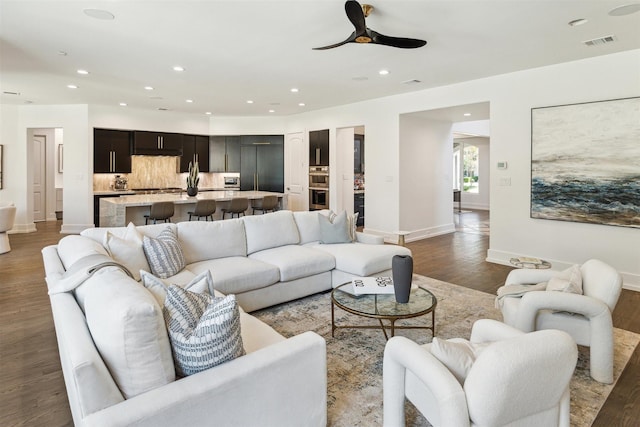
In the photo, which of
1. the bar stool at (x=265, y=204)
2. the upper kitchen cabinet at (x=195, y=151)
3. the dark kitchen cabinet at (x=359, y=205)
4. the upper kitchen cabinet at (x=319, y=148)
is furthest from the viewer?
the upper kitchen cabinet at (x=195, y=151)

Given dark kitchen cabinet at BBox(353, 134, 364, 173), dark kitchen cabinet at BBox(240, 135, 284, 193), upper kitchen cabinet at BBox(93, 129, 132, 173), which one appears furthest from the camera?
dark kitchen cabinet at BBox(240, 135, 284, 193)

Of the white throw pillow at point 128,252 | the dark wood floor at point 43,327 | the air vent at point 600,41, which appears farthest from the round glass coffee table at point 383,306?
the air vent at point 600,41

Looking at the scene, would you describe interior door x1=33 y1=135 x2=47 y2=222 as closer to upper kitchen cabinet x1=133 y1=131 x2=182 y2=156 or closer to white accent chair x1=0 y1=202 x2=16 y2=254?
upper kitchen cabinet x1=133 y1=131 x2=182 y2=156

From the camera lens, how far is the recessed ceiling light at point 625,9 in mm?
3302

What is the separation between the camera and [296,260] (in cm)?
381

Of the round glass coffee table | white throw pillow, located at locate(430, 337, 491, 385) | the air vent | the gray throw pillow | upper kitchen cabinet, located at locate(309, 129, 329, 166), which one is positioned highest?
the air vent

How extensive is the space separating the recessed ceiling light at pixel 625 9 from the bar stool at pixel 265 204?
18.2ft

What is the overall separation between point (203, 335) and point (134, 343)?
26 cm

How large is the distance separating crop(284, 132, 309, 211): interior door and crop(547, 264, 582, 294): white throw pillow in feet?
22.2

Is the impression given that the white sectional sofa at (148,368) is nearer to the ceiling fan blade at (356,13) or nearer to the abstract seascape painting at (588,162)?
the ceiling fan blade at (356,13)

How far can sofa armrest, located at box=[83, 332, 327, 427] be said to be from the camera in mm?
1383

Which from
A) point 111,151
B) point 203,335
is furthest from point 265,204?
point 203,335

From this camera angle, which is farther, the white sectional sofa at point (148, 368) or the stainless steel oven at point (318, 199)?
the stainless steel oven at point (318, 199)

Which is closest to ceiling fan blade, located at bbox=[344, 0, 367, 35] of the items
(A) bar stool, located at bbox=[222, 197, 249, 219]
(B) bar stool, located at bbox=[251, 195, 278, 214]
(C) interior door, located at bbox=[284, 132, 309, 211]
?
(A) bar stool, located at bbox=[222, 197, 249, 219]
